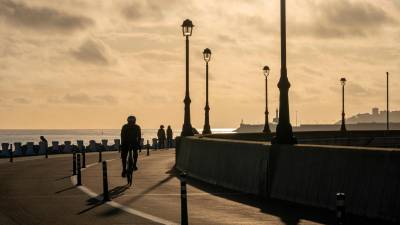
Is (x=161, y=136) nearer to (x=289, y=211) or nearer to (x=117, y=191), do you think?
(x=117, y=191)

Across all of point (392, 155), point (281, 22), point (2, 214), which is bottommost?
point (2, 214)

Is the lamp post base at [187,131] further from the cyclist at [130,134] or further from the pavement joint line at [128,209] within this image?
the pavement joint line at [128,209]

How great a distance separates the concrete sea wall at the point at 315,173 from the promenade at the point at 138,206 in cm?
30

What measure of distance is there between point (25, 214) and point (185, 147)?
548 inches

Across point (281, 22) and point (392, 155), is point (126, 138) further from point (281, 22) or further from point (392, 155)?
point (392, 155)

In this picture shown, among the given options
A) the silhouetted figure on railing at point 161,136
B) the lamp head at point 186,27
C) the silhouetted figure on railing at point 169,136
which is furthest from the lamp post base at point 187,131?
the silhouetted figure on railing at point 169,136

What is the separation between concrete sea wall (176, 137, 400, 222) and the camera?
13234 millimetres

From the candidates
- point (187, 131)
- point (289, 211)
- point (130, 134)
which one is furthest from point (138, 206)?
point (187, 131)

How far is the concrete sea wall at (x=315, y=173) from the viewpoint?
1323 cm

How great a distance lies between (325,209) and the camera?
1520 centimetres

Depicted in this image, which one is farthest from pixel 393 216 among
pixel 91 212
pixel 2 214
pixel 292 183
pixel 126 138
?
pixel 126 138

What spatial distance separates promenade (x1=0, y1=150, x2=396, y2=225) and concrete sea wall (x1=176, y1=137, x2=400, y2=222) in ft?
0.98

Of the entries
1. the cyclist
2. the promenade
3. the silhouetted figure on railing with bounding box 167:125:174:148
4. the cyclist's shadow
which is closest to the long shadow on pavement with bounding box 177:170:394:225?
the promenade

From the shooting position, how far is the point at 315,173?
615 inches
